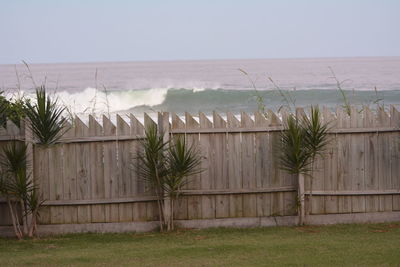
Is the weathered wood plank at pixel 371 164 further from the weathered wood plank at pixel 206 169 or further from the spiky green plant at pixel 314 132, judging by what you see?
the weathered wood plank at pixel 206 169

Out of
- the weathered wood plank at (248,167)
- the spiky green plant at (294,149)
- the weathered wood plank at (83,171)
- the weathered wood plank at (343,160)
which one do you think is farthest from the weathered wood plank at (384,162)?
the weathered wood plank at (83,171)

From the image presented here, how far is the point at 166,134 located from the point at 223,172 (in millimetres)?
981

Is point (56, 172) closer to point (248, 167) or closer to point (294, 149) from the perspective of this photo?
point (248, 167)

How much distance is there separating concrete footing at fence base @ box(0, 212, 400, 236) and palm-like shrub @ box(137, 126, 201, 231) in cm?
33

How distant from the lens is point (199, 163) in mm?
9633

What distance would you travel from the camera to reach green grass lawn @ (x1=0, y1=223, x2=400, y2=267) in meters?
7.55

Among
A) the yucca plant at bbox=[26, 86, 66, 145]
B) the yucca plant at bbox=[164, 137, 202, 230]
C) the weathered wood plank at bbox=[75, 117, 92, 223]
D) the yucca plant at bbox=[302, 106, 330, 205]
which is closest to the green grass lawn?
the weathered wood plank at bbox=[75, 117, 92, 223]

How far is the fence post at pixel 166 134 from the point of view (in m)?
9.62

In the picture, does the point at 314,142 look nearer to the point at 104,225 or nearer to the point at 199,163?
the point at 199,163

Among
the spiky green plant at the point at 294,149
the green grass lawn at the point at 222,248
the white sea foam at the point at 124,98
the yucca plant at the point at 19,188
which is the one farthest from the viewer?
the white sea foam at the point at 124,98

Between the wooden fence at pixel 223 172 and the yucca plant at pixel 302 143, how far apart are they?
153 millimetres

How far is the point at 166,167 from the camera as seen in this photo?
9547 mm

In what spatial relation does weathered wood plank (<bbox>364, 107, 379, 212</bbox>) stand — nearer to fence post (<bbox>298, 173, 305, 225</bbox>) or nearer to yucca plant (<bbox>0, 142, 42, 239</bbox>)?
fence post (<bbox>298, 173, 305, 225</bbox>)

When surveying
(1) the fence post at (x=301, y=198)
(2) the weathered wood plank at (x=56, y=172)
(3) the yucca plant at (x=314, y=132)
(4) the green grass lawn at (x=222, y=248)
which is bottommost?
(4) the green grass lawn at (x=222, y=248)
